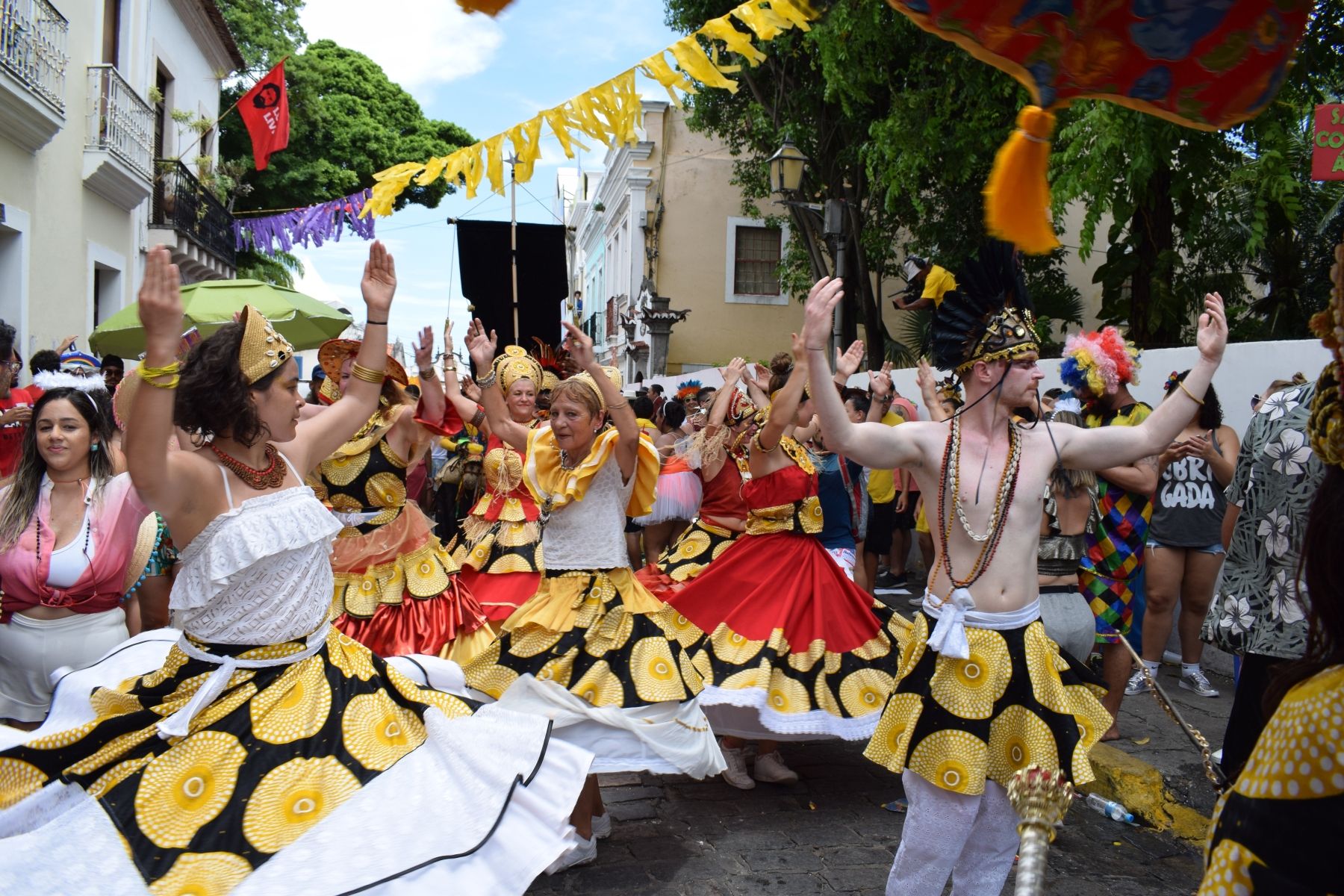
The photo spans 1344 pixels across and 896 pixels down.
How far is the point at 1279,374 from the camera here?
7.04 metres

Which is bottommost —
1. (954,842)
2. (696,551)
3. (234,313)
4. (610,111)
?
(954,842)

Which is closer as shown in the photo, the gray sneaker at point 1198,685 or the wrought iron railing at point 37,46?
the gray sneaker at point 1198,685

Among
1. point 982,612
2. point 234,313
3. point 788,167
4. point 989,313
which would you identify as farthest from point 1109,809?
point 788,167

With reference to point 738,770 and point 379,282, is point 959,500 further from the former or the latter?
point 738,770

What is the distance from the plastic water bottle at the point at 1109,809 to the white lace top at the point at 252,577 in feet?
12.5

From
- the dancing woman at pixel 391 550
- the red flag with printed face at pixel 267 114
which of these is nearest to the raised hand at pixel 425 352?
the dancing woman at pixel 391 550

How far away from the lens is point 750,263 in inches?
1180

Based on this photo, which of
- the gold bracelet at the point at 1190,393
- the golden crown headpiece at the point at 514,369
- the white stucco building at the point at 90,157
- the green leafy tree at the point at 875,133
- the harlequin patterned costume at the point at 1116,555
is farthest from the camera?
the green leafy tree at the point at 875,133

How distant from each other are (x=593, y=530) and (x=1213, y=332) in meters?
2.66

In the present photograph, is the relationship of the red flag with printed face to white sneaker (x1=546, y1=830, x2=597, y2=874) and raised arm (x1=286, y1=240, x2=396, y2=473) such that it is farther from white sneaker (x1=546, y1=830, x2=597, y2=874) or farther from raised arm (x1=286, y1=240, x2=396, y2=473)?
white sneaker (x1=546, y1=830, x2=597, y2=874)

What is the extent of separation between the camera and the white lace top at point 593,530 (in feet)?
15.5

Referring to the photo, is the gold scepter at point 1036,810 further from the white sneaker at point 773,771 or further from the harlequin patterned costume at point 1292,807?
the white sneaker at point 773,771

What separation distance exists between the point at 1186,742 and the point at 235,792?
520 centimetres

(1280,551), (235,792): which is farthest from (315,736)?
(1280,551)
